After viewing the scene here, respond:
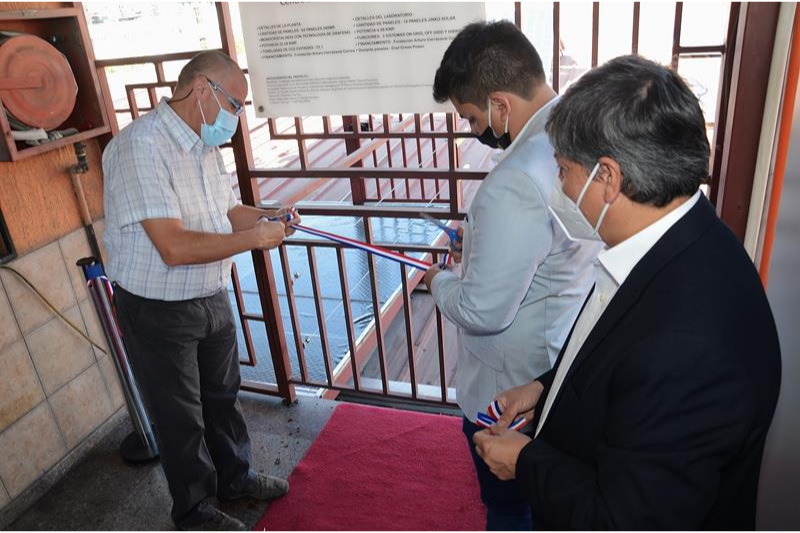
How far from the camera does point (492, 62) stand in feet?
4.45

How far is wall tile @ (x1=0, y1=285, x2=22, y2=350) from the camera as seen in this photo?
2268mm

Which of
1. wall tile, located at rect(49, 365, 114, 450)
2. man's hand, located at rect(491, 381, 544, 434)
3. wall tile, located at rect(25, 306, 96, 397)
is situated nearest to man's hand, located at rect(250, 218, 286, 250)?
man's hand, located at rect(491, 381, 544, 434)

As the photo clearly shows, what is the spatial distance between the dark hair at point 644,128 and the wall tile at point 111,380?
2.56 m

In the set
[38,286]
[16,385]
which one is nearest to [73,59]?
[38,286]

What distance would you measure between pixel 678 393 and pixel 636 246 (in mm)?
272

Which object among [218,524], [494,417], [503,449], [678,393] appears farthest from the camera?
[218,524]

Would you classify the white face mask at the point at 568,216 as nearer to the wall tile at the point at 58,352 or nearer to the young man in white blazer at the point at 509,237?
the young man in white blazer at the point at 509,237

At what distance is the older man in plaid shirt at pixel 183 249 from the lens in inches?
69.3

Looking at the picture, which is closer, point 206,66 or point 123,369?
point 206,66

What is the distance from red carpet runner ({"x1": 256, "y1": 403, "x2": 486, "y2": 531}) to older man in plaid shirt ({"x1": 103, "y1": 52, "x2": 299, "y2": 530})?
324 mm

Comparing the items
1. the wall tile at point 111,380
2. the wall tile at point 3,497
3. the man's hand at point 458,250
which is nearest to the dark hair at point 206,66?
the man's hand at point 458,250

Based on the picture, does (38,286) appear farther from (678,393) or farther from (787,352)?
(787,352)

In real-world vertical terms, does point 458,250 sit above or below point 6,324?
above

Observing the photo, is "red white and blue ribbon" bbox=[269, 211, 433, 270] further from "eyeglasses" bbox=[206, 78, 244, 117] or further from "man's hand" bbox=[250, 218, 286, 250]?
"eyeglasses" bbox=[206, 78, 244, 117]
